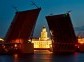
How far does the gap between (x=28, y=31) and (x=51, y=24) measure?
4.79 metres

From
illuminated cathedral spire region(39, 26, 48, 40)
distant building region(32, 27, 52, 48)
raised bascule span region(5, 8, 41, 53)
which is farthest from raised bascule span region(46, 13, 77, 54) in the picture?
illuminated cathedral spire region(39, 26, 48, 40)

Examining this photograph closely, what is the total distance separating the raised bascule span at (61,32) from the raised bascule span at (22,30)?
14.7ft

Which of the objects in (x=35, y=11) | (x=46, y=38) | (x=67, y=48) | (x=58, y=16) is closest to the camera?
(x=35, y=11)

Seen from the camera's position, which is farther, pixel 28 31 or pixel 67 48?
pixel 67 48

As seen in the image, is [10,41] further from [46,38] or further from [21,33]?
[46,38]

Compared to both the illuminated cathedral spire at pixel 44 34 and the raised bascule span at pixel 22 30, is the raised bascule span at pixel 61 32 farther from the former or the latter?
the illuminated cathedral spire at pixel 44 34

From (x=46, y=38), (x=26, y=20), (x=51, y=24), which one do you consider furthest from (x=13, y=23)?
(x=46, y=38)

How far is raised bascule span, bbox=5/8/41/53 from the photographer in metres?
77.9

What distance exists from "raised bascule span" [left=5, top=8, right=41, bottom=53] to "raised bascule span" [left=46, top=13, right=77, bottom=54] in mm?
4492

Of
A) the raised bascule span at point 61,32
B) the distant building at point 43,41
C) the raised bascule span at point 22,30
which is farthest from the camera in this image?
the distant building at point 43,41

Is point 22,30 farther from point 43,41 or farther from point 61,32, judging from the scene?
point 43,41

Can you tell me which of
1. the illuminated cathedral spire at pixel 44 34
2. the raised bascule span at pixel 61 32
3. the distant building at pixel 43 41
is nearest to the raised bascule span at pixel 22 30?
the raised bascule span at pixel 61 32

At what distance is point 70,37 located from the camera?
3428 inches

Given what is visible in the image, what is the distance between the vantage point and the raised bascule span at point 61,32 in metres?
81.9
